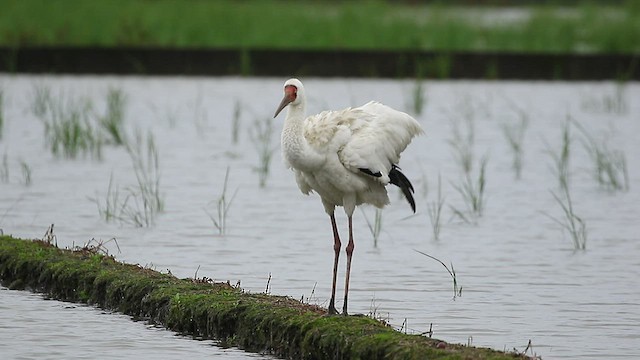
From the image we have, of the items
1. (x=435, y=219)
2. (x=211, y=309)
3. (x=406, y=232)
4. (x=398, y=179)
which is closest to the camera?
(x=211, y=309)

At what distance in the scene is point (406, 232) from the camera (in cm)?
1263

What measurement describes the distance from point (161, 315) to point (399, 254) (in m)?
3.52

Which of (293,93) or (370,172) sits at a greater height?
(293,93)

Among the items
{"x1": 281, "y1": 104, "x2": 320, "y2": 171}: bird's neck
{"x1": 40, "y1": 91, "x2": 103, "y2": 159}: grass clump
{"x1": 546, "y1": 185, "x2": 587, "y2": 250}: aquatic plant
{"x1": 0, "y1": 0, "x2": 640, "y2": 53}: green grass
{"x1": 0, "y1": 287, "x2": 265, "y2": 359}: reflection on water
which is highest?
{"x1": 0, "y1": 0, "x2": 640, "y2": 53}: green grass

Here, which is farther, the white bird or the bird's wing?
the bird's wing

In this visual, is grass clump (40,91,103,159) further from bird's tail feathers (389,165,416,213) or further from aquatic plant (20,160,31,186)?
bird's tail feathers (389,165,416,213)

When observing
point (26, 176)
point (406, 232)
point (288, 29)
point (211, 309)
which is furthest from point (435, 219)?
point (288, 29)

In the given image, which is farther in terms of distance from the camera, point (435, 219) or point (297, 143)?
point (435, 219)

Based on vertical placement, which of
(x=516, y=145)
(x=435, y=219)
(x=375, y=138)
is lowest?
(x=375, y=138)

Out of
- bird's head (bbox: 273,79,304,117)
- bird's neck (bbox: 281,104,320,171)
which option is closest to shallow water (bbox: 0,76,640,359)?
bird's neck (bbox: 281,104,320,171)

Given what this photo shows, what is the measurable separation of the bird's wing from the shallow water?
1.01 m

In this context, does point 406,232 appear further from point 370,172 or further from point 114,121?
point 114,121

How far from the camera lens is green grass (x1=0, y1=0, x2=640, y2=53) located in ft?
98.7

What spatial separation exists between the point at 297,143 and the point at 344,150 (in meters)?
0.40
